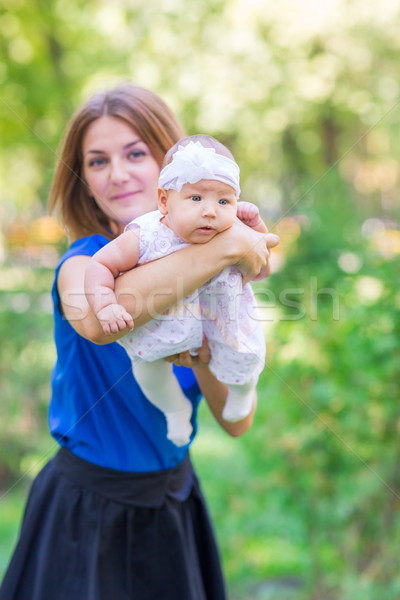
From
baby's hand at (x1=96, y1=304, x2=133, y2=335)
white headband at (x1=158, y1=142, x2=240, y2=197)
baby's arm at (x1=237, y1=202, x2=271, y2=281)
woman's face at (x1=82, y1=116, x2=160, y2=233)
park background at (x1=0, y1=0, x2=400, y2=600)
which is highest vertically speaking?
woman's face at (x1=82, y1=116, x2=160, y2=233)

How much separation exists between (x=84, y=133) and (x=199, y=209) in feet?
2.25

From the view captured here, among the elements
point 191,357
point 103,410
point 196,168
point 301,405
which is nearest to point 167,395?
point 191,357

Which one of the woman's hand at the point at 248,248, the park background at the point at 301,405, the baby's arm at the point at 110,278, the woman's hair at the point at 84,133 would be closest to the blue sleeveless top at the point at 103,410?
the woman's hair at the point at 84,133

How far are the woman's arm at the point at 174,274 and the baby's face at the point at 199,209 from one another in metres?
0.04

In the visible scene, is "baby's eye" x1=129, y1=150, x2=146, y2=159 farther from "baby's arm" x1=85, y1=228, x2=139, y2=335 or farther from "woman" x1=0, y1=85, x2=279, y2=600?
"baby's arm" x1=85, y1=228, x2=139, y2=335

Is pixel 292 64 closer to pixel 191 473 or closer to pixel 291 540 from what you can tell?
pixel 291 540

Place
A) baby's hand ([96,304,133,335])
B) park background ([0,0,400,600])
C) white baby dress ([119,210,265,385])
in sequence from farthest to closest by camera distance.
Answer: park background ([0,0,400,600]) → white baby dress ([119,210,265,385]) → baby's hand ([96,304,133,335])

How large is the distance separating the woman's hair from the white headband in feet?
1.59

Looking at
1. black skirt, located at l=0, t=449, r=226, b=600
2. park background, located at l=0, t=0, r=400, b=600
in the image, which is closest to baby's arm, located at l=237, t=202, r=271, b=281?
black skirt, located at l=0, t=449, r=226, b=600

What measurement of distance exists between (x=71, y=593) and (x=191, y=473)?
1.74ft

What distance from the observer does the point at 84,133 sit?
5.98ft

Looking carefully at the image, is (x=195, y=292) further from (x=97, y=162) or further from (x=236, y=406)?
(x=97, y=162)

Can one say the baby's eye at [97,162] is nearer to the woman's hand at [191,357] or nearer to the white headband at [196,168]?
the white headband at [196,168]

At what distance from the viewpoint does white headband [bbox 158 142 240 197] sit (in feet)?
4.26
